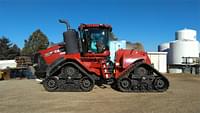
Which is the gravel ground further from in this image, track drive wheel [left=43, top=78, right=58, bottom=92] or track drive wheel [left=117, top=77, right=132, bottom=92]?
track drive wheel [left=43, top=78, right=58, bottom=92]

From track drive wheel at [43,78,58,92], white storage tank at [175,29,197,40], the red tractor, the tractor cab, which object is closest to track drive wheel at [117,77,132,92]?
the red tractor

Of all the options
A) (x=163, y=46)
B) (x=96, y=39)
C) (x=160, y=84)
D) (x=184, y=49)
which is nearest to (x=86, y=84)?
(x=96, y=39)

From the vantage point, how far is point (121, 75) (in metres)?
15.9

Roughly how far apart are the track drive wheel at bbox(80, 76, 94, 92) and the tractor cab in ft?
4.90

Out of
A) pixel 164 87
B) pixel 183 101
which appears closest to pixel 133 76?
pixel 164 87

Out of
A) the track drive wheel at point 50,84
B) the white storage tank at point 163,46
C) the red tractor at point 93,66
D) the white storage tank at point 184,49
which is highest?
the white storage tank at point 163,46

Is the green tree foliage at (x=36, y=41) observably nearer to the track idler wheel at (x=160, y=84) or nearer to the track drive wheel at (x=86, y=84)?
the track drive wheel at (x=86, y=84)

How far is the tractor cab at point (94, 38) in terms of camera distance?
1658 cm

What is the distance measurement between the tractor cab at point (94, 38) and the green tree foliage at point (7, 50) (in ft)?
201

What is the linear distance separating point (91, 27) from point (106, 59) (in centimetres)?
176

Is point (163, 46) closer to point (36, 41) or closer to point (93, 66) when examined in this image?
point (36, 41)

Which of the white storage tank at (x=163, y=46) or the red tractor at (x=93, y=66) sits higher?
the white storage tank at (x=163, y=46)

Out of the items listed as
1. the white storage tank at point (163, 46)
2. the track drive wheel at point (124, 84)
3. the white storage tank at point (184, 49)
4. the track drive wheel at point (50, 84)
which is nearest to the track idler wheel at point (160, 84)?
the track drive wheel at point (124, 84)

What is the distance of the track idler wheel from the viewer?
1593 centimetres
